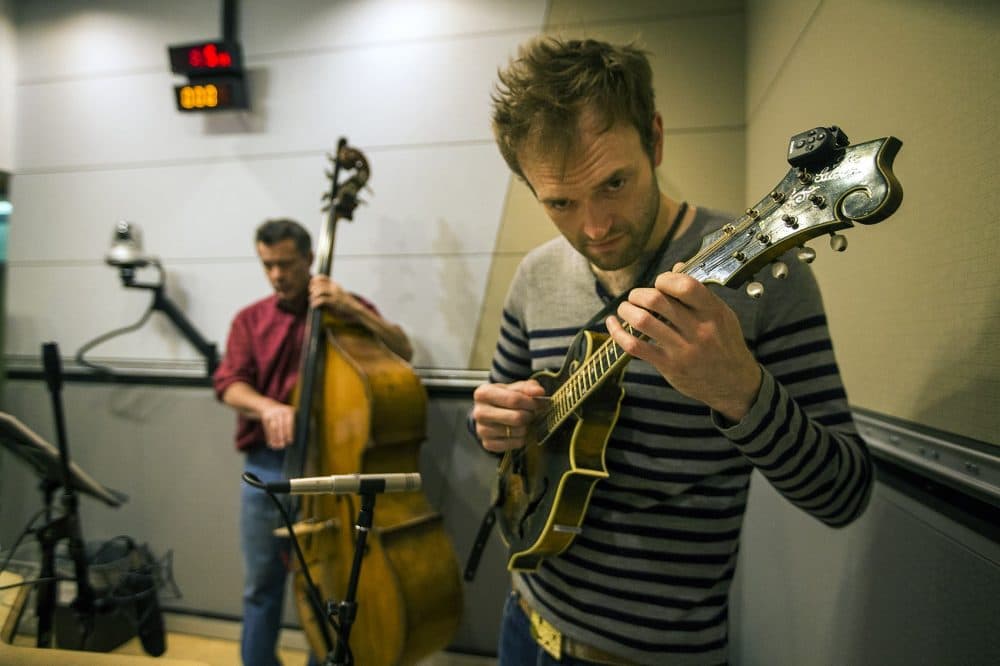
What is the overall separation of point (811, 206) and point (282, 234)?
2015mm

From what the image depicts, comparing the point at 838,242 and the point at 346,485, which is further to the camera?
the point at 346,485

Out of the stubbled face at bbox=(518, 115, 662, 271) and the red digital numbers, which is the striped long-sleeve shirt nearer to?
the stubbled face at bbox=(518, 115, 662, 271)

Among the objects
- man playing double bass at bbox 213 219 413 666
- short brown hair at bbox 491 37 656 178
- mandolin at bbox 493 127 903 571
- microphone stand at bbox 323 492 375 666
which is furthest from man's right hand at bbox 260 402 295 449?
short brown hair at bbox 491 37 656 178

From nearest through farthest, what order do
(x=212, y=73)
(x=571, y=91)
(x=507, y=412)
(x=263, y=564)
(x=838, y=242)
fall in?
(x=838, y=242) < (x=571, y=91) < (x=507, y=412) < (x=263, y=564) < (x=212, y=73)

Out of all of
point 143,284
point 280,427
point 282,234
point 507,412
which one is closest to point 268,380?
point 280,427

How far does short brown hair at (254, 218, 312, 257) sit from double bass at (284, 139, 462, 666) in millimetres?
223

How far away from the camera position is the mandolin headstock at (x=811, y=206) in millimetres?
469

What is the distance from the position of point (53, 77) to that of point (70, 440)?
1954mm

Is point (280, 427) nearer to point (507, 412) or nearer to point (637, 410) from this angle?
point (507, 412)

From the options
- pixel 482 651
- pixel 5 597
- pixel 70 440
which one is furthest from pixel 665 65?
pixel 70 440

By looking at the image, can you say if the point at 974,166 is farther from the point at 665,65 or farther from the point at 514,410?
the point at 665,65

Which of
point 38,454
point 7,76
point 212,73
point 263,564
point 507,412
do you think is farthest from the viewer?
point 7,76

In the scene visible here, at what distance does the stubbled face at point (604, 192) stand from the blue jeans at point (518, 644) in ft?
2.30

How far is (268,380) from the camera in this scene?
7.11 feet
